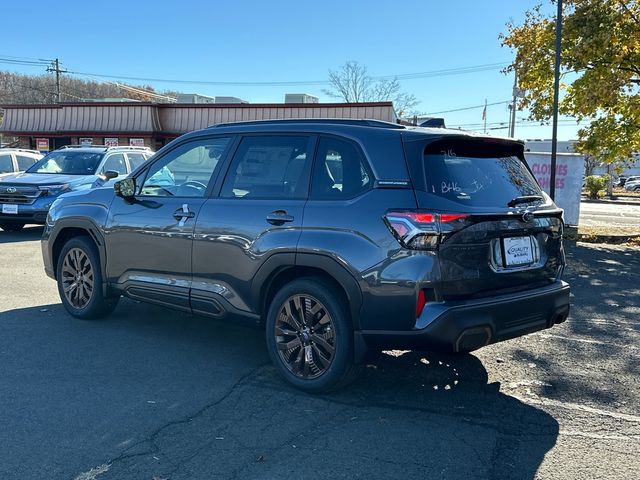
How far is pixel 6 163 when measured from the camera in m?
14.5

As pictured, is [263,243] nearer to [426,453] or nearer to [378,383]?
[378,383]

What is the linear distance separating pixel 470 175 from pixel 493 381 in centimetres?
161

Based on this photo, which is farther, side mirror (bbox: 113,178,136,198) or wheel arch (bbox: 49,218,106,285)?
wheel arch (bbox: 49,218,106,285)

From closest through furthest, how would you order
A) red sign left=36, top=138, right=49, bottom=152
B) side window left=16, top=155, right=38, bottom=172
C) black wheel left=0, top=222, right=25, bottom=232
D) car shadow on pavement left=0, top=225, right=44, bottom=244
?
Result: car shadow on pavement left=0, top=225, right=44, bottom=244, black wheel left=0, top=222, right=25, bottom=232, side window left=16, top=155, right=38, bottom=172, red sign left=36, top=138, right=49, bottom=152

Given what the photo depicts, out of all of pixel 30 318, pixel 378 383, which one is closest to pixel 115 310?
pixel 30 318

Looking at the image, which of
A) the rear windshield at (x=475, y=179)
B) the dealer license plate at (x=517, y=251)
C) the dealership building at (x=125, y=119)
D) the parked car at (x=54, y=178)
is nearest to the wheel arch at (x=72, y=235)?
the rear windshield at (x=475, y=179)

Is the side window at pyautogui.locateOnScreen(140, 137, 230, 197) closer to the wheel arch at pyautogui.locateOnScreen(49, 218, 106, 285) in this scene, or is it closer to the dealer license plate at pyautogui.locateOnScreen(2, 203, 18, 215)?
the wheel arch at pyautogui.locateOnScreen(49, 218, 106, 285)

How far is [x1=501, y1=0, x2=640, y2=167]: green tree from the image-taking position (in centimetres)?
1227

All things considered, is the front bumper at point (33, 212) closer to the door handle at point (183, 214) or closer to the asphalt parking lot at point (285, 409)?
the asphalt parking lot at point (285, 409)

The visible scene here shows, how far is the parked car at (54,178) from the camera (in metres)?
11.4

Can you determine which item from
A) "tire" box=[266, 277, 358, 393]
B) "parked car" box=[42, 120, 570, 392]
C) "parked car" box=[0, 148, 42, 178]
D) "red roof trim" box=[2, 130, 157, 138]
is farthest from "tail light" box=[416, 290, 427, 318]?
"red roof trim" box=[2, 130, 157, 138]

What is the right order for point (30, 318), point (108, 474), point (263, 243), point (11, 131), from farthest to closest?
1. point (11, 131)
2. point (30, 318)
3. point (263, 243)
4. point (108, 474)

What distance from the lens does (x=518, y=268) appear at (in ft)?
13.4

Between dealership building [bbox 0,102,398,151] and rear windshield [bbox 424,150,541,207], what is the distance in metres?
18.4
